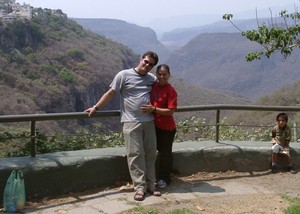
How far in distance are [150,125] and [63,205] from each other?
113 cm

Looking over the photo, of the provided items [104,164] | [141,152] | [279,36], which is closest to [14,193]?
[104,164]

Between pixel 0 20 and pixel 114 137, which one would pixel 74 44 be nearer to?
pixel 0 20

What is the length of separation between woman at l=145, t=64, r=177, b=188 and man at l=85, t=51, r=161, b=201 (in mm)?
81

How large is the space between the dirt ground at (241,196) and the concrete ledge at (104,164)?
0.10m

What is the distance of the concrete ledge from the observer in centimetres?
474

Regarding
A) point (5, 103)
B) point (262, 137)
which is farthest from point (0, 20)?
point (262, 137)

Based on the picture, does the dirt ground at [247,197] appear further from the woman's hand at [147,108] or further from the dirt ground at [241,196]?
the woman's hand at [147,108]

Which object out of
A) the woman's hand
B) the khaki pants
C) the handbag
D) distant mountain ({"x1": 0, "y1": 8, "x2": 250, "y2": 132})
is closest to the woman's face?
the woman's hand

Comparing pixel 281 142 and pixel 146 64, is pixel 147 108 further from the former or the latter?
pixel 281 142

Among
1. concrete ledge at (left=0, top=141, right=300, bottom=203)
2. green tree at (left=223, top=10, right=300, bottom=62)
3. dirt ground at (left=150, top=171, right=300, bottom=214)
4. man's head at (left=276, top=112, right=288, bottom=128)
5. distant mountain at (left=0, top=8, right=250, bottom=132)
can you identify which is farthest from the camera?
distant mountain at (left=0, top=8, right=250, bottom=132)

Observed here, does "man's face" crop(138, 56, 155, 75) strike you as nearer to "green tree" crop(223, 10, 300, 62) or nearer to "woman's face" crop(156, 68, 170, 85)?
"woman's face" crop(156, 68, 170, 85)

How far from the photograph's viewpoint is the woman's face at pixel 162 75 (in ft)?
16.0

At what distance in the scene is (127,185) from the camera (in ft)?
17.3

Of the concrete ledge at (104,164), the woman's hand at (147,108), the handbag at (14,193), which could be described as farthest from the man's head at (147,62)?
the handbag at (14,193)
